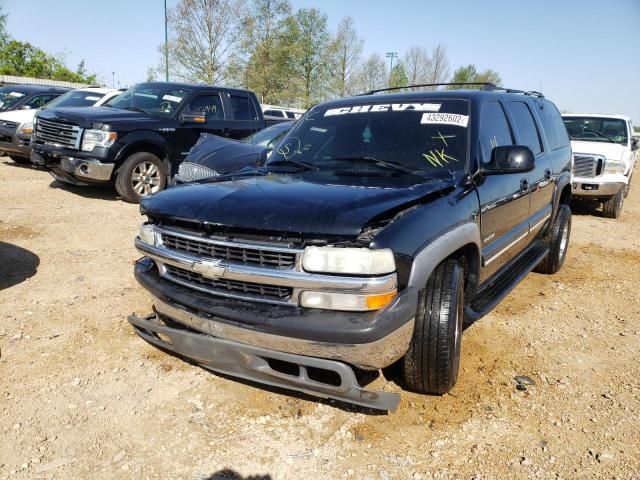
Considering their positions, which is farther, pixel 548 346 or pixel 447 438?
pixel 548 346

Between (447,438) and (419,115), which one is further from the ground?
(419,115)

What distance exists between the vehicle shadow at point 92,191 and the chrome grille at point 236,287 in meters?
6.29

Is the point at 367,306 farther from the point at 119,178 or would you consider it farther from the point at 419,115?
the point at 119,178

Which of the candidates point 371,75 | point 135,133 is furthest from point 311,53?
point 135,133

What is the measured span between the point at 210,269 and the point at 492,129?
2.33 metres

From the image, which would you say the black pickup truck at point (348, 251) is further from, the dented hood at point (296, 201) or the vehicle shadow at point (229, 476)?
the vehicle shadow at point (229, 476)

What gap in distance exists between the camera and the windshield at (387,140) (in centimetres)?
335

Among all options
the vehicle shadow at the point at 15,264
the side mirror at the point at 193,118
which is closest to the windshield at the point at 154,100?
the side mirror at the point at 193,118

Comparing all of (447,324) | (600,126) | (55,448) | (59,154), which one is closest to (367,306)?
(447,324)

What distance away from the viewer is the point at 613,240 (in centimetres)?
752

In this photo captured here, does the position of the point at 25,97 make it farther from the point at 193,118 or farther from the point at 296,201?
the point at 296,201

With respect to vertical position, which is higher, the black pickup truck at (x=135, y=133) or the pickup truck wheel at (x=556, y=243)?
Result: the black pickup truck at (x=135, y=133)

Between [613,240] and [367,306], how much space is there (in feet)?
21.6

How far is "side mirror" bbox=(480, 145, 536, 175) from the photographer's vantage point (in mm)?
3252
